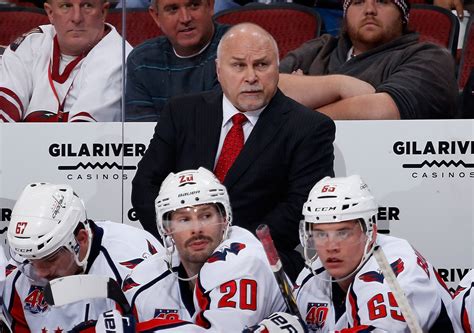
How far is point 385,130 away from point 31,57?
4.77 ft

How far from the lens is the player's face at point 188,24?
4.68m

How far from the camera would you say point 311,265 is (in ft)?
12.4

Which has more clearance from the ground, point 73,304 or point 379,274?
point 379,274

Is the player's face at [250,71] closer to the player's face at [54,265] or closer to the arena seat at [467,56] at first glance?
the arena seat at [467,56]

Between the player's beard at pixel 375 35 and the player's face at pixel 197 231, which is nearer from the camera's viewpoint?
the player's face at pixel 197 231

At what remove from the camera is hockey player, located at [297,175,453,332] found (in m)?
3.51

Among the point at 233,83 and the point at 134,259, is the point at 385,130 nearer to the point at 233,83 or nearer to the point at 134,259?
the point at 233,83

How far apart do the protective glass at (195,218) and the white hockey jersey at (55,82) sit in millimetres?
971

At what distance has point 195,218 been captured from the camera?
150 inches

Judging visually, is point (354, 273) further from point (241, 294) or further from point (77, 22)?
point (77, 22)

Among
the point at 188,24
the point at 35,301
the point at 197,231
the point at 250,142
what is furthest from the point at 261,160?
the point at 35,301

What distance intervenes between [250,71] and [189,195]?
707mm

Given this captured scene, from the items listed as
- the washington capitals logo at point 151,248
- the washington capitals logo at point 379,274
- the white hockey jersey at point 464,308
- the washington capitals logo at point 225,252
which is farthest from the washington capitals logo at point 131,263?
the white hockey jersey at point 464,308

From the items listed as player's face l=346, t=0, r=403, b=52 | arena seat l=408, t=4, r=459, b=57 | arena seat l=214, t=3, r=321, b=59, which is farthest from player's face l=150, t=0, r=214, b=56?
arena seat l=408, t=4, r=459, b=57
